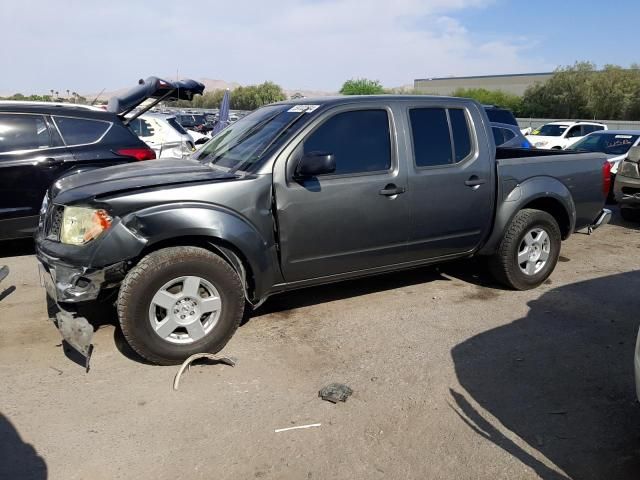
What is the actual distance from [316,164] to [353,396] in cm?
165

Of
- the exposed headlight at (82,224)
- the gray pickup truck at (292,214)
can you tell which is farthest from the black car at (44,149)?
the exposed headlight at (82,224)

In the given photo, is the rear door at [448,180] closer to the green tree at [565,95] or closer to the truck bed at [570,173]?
the truck bed at [570,173]

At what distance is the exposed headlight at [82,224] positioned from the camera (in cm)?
365

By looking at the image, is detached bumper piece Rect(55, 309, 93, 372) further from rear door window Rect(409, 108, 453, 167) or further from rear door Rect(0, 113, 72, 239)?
rear door Rect(0, 113, 72, 239)

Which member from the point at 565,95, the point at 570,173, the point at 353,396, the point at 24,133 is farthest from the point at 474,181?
the point at 565,95

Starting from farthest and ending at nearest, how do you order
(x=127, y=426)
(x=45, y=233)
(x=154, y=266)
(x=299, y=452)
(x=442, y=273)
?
(x=442, y=273), (x=45, y=233), (x=154, y=266), (x=127, y=426), (x=299, y=452)

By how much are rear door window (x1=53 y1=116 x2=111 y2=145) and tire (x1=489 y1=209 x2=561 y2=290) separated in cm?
475

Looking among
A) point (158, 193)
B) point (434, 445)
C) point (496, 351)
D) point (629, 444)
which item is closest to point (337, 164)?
point (158, 193)

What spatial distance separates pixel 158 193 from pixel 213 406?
1.44 m

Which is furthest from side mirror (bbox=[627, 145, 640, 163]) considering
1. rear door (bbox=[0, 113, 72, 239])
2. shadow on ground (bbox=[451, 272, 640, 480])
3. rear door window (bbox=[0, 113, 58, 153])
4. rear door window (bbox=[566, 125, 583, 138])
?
rear door window (bbox=[566, 125, 583, 138])

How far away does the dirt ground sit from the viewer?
9.50 feet

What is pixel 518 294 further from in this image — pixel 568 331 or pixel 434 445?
pixel 434 445

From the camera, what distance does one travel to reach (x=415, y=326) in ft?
15.2

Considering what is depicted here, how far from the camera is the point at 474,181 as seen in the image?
4.96 meters
